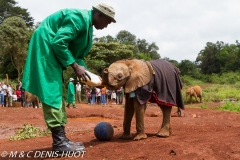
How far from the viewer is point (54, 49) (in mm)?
4102

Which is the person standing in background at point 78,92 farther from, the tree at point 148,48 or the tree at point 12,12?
the tree at point 148,48

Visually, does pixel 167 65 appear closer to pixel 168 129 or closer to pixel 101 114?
pixel 168 129

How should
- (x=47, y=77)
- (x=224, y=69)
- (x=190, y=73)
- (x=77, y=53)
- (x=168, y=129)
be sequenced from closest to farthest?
(x=47, y=77) < (x=77, y=53) < (x=168, y=129) < (x=190, y=73) < (x=224, y=69)

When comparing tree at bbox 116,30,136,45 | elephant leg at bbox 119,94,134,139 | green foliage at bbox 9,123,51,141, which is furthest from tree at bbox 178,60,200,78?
elephant leg at bbox 119,94,134,139

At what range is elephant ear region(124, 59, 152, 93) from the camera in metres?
5.48

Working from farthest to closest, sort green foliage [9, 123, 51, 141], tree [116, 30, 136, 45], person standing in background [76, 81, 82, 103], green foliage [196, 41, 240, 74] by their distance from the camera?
tree [116, 30, 136, 45]
green foliage [196, 41, 240, 74]
person standing in background [76, 81, 82, 103]
green foliage [9, 123, 51, 141]

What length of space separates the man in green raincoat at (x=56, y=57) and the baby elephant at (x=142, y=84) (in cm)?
111

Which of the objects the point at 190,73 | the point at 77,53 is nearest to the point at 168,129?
the point at 77,53

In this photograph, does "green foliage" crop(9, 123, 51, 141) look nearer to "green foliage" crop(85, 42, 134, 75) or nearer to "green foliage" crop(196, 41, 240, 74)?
"green foliage" crop(85, 42, 134, 75)

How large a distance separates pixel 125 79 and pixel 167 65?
98 centimetres

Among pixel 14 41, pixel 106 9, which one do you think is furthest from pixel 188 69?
pixel 106 9

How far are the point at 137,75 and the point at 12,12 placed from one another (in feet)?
147

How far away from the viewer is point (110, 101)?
24344mm

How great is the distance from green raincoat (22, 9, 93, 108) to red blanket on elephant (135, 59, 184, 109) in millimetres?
1599
